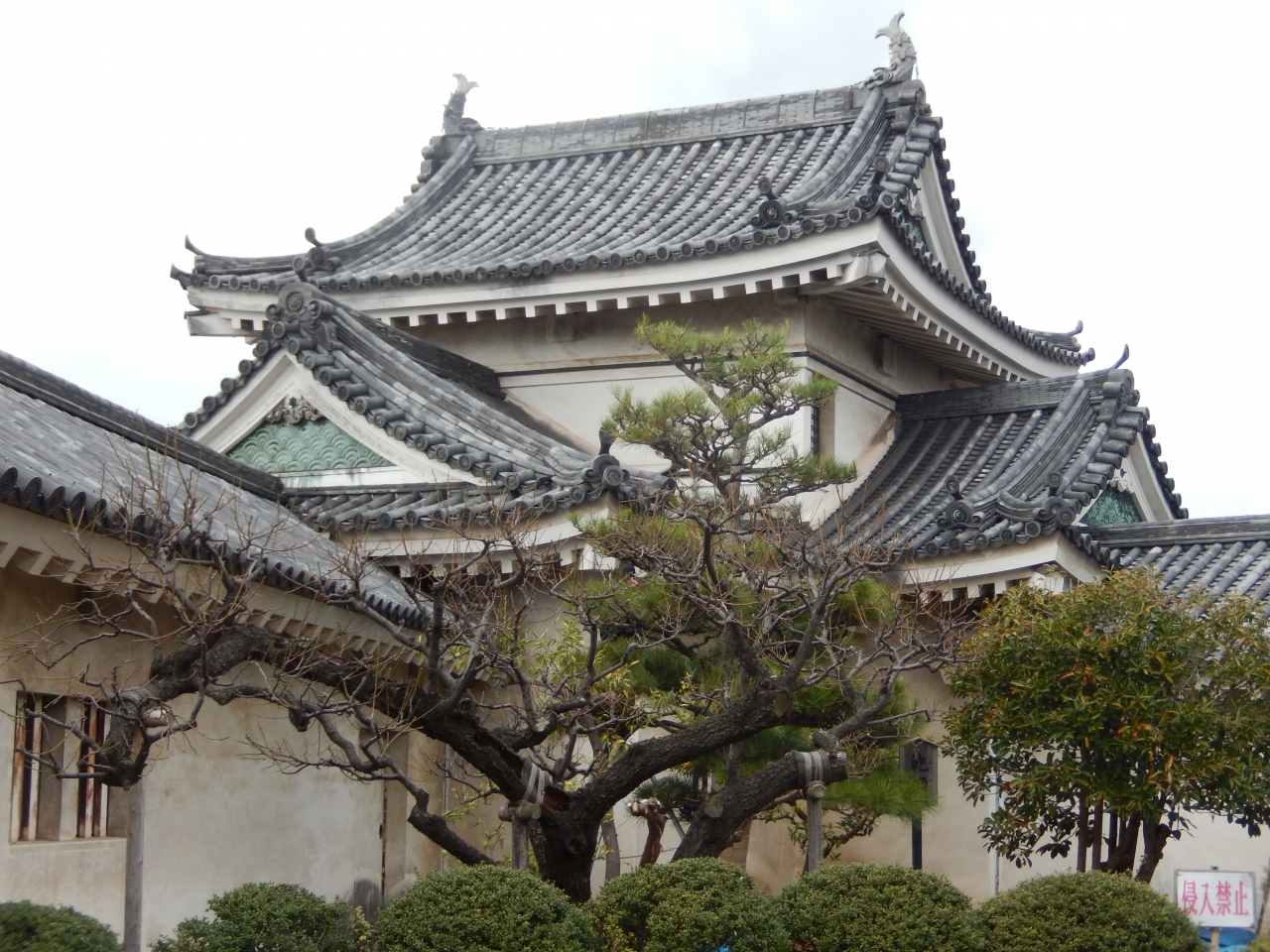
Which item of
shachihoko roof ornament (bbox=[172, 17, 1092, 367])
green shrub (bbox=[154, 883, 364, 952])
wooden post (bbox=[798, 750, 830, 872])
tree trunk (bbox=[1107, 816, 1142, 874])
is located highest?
shachihoko roof ornament (bbox=[172, 17, 1092, 367])

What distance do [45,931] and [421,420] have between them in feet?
23.4

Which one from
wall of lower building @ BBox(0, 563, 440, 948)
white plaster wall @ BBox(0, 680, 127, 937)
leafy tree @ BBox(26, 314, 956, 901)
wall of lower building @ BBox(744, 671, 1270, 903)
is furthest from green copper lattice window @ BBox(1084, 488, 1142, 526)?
white plaster wall @ BBox(0, 680, 127, 937)

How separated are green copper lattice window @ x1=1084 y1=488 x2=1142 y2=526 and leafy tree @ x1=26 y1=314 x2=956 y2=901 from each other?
178 inches

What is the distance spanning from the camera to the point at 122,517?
962cm

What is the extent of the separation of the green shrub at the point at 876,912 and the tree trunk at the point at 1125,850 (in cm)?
253

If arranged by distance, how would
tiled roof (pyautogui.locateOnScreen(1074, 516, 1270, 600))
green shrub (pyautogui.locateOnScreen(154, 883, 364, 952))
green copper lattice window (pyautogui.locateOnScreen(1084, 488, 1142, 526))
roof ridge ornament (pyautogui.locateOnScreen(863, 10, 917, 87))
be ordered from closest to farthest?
green shrub (pyautogui.locateOnScreen(154, 883, 364, 952)), tiled roof (pyautogui.locateOnScreen(1074, 516, 1270, 600)), green copper lattice window (pyautogui.locateOnScreen(1084, 488, 1142, 526)), roof ridge ornament (pyautogui.locateOnScreen(863, 10, 917, 87))

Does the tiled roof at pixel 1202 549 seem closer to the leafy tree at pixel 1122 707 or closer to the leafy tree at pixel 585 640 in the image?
the leafy tree at pixel 1122 707

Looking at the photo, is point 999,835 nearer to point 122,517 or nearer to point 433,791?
point 433,791

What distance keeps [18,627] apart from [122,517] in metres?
0.91

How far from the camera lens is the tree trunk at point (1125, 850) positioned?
1256 cm

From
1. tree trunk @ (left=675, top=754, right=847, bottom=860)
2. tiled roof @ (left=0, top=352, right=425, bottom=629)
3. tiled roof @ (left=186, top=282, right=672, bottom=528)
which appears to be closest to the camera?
tiled roof @ (left=0, top=352, right=425, bottom=629)

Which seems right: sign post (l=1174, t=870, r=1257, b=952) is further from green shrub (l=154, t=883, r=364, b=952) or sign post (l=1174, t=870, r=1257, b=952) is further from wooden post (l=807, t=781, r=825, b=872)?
green shrub (l=154, t=883, r=364, b=952)

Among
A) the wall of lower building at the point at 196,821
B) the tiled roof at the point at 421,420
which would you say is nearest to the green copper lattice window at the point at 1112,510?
the tiled roof at the point at 421,420

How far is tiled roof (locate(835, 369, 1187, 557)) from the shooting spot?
577 inches
